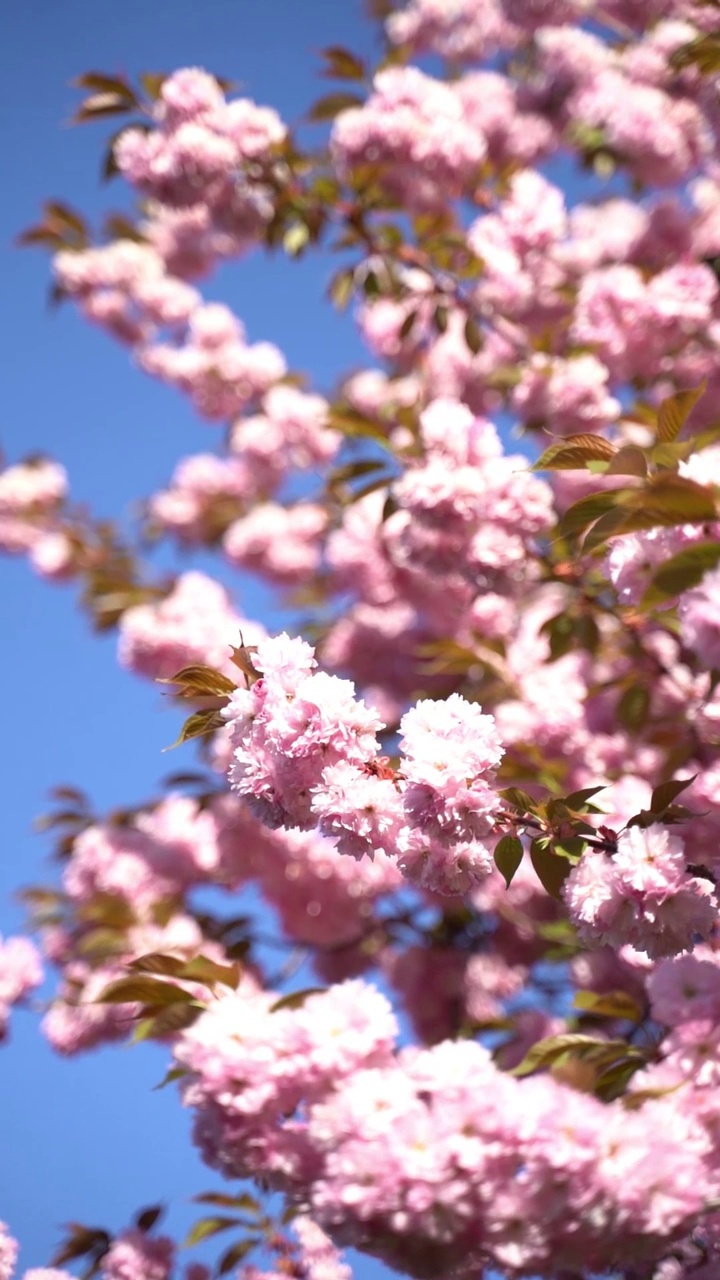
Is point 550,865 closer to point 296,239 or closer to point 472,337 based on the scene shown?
point 472,337

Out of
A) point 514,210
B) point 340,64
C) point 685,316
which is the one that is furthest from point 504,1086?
point 340,64

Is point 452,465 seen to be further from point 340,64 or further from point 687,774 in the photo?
point 340,64

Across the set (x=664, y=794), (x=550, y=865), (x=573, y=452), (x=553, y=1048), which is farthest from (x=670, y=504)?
(x=553, y=1048)

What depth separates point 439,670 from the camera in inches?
106

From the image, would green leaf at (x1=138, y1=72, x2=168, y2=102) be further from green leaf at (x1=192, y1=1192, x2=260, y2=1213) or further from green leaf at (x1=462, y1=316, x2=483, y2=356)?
green leaf at (x1=192, y1=1192, x2=260, y2=1213)

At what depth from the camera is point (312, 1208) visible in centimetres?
134

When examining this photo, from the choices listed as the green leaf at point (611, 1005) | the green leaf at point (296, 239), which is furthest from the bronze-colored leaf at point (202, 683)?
the green leaf at point (296, 239)

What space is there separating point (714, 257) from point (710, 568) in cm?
256

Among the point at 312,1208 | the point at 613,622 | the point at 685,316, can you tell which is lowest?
the point at 312,1208

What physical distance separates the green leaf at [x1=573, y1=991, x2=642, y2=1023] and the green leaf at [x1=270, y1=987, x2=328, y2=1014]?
1.46 ft

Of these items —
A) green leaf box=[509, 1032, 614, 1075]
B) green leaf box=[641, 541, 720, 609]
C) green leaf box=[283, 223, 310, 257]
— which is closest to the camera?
green leaf box=[641, 541, 720, 609]

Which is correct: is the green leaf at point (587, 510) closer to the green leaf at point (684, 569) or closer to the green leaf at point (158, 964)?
the green leaf at point (684, 569)

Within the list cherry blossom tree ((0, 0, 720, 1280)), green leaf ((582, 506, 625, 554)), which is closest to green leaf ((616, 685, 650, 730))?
cherry blossom tree ((0, 0, 720, 1280))

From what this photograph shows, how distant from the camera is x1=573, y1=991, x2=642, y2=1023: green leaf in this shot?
1.72m
